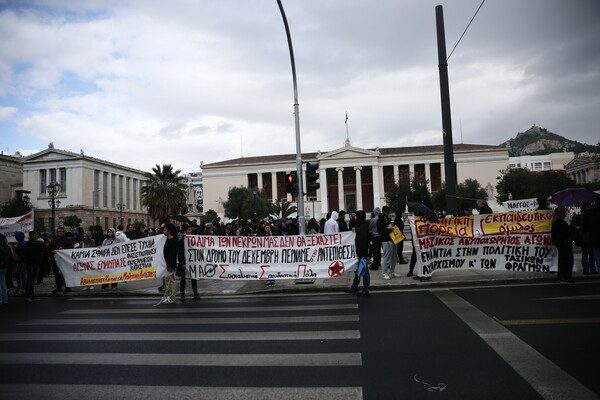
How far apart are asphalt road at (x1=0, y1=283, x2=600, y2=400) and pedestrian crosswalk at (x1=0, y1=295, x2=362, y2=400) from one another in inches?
0.7

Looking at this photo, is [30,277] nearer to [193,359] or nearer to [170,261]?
[170,261]

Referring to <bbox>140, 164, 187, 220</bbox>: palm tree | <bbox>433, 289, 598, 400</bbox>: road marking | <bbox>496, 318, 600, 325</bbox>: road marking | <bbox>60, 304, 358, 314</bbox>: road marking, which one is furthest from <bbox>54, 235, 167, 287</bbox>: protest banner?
<bbox>140, 164, 187, 220</bbox>: palm tree

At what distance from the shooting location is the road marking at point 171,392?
376cm

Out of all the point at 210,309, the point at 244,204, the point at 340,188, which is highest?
the point at 340,188

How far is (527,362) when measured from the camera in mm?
4309

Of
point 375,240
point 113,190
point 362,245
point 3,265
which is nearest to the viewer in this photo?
point 362,245

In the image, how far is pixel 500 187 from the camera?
5991cm

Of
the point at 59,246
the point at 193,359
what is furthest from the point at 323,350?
the point at 59,246

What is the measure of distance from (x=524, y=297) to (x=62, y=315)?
9.03 meters

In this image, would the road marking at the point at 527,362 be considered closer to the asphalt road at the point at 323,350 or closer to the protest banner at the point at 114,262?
the asphalt road at the point at 323,350

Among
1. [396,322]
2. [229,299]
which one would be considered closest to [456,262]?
[396,322]

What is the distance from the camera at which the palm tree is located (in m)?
44.1

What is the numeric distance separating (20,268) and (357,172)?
6910 cm

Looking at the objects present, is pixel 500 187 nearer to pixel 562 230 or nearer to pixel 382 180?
pixel 382 180
